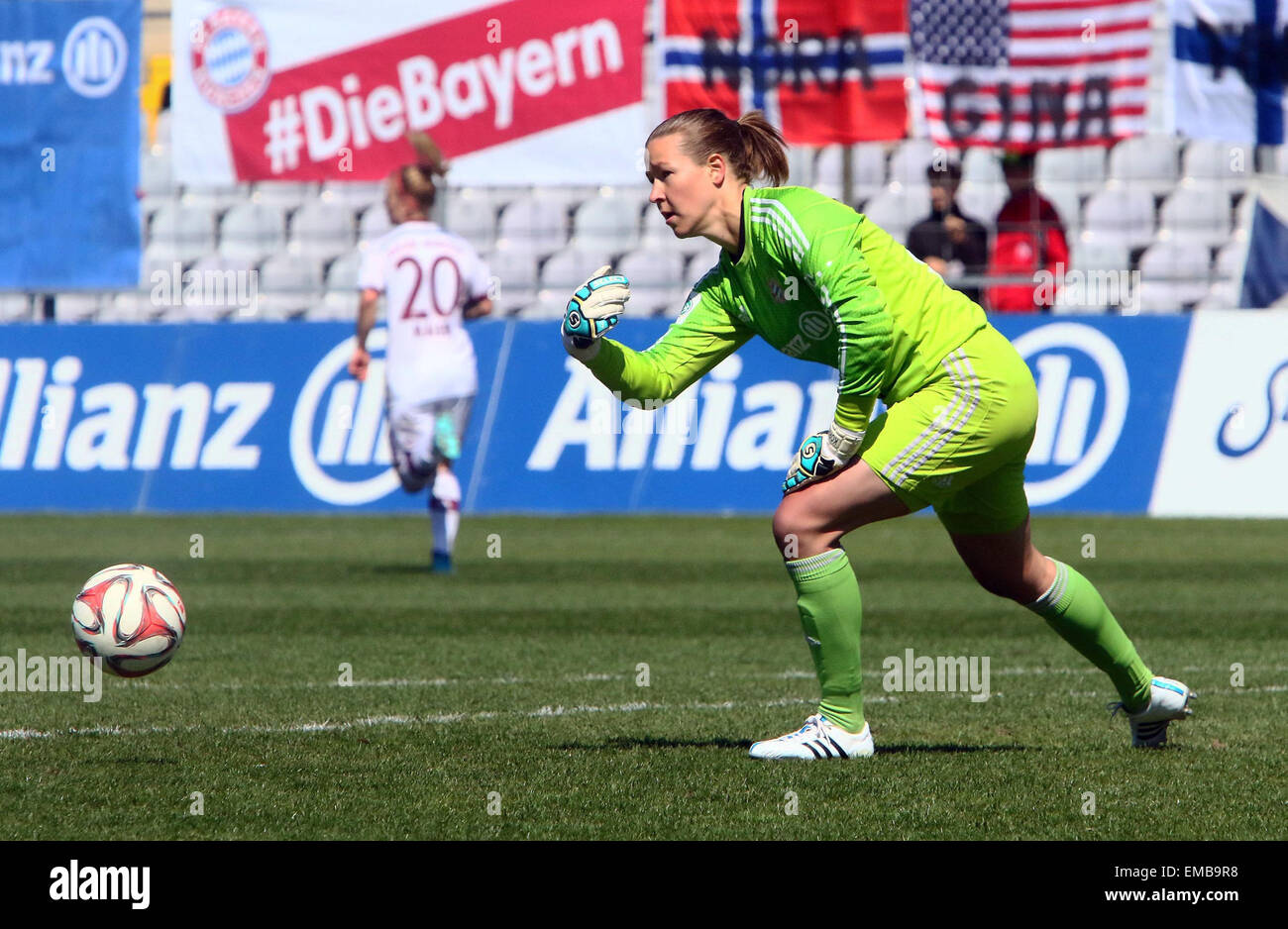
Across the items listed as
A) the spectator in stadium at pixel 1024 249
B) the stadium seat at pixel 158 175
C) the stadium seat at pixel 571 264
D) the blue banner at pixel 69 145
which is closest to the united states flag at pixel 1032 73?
the spectator in stadium at pixel 1024 249

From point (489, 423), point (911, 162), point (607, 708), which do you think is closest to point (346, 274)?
point (489, 423)

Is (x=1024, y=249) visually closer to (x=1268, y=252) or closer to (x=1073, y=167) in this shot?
(x=1268, y=252)

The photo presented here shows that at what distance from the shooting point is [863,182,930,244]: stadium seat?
67.2 ft

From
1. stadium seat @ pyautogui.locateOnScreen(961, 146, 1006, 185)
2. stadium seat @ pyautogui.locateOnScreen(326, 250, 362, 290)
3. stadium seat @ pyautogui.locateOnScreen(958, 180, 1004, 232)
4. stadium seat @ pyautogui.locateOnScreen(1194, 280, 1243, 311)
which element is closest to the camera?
stadium seat @ pyautogui.locateOnScreen(1194, 280, 1243, 311)

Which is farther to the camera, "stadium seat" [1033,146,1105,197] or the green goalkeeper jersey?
"stadium seat" [1033,146,1105,197]

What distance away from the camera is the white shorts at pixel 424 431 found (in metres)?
12.7

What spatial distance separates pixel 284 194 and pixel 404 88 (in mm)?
2646

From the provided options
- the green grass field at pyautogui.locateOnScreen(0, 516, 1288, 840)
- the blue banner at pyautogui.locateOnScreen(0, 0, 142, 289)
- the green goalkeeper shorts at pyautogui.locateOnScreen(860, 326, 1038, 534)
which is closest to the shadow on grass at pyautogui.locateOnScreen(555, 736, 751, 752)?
the green grass field at pyautogui.locateOnScreen(0, 516, 1288, 840)

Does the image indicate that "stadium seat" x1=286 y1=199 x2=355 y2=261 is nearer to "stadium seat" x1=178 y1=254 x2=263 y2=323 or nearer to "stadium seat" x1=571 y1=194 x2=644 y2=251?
"stadium seat" x1=178 y1=254 x2=263 y2=323

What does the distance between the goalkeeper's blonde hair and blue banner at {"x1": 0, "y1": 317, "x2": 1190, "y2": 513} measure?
9364 mm

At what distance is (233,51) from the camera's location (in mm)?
20016

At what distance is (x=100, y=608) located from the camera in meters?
6.35

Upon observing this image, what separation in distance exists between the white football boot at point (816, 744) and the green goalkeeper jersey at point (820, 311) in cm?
101

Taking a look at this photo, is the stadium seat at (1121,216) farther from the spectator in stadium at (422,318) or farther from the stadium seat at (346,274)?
the spectator in stadium at (422,318)
